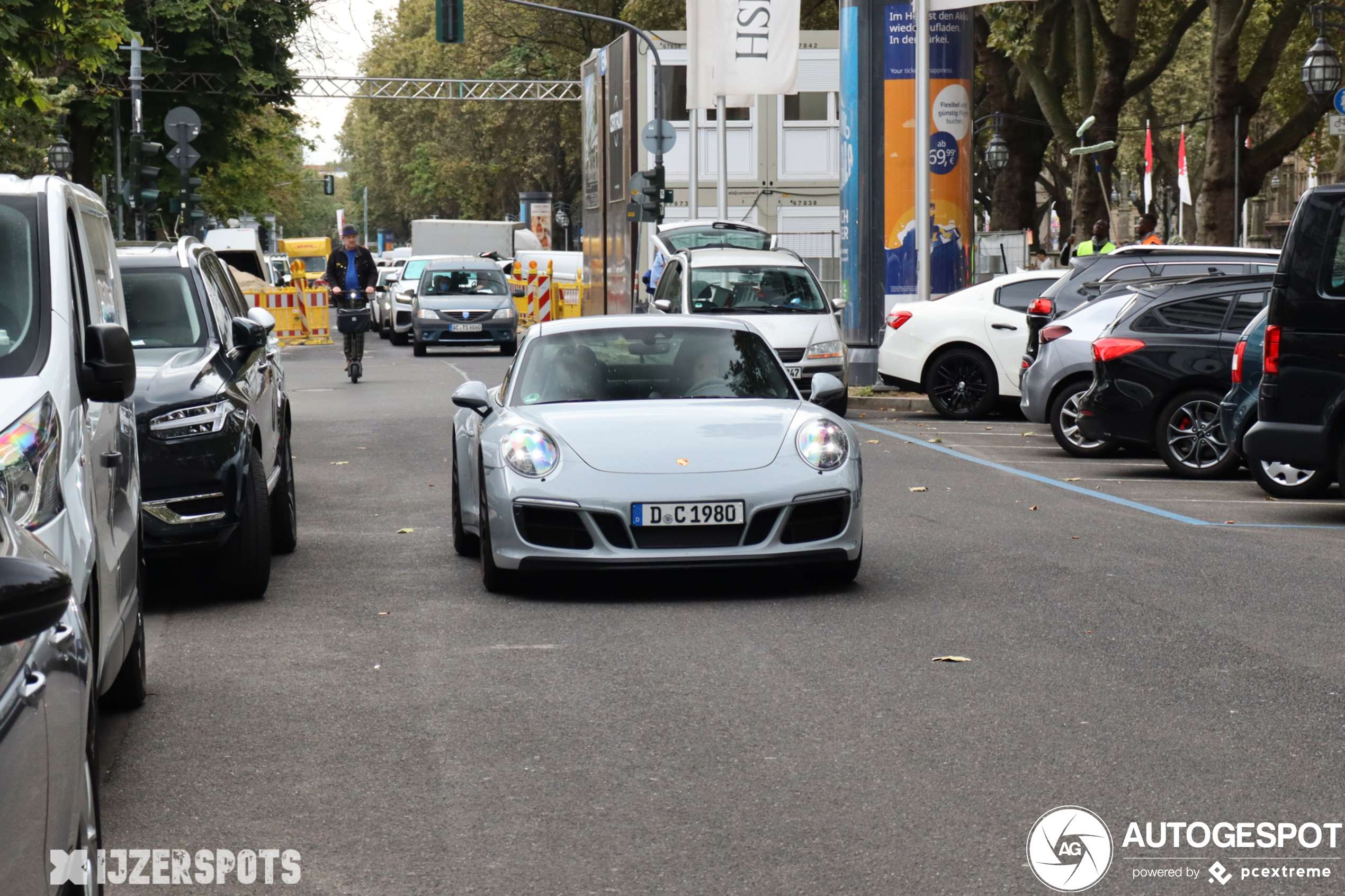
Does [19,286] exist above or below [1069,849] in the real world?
above

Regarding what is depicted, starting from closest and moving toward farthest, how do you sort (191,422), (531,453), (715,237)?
(191,422)
(531,453)
(715,237)

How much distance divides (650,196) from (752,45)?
358 inches

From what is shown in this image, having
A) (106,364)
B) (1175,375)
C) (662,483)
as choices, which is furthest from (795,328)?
(106,364)

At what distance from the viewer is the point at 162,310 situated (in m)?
9.66

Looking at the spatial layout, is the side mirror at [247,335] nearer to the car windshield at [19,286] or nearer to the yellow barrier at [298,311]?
the car windshield at [19,286]

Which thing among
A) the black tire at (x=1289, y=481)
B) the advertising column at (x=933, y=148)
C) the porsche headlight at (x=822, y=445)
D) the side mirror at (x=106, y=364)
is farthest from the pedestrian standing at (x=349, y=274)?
the side mirror at (x=106, y=364)

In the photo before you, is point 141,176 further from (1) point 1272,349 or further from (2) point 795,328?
(1) point 1272,349

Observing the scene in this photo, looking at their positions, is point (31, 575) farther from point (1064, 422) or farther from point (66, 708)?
point (1064, 422)

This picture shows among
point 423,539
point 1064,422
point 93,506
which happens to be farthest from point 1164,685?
point 1064,422

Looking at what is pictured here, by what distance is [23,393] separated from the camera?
5176 mm

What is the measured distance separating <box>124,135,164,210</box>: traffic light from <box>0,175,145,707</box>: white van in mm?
22327

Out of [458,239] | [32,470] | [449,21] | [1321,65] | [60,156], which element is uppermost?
[449,21]

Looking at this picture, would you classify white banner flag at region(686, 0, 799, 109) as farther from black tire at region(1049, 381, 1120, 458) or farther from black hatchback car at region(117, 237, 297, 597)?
black hatchback car at region(117, 237, 297, 597)

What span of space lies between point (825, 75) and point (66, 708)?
51.8m
